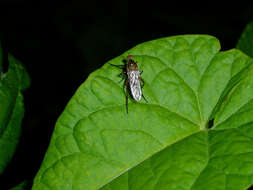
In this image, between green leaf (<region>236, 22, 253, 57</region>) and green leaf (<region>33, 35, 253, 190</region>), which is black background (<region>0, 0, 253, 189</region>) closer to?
green leaf (<region>236, 22, 253, 57</region>)

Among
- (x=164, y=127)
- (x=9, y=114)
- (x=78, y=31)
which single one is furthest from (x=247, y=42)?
(x=78, y=31)

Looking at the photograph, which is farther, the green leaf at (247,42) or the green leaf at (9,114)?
the green leaf at (247,42)

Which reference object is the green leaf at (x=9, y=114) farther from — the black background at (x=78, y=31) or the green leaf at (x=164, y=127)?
the black background at (x=78, y=31)

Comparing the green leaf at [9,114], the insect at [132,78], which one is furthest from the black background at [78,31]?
the insect at [132,78]

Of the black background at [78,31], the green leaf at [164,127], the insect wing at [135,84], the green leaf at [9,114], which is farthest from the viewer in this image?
the black background at [78,31]

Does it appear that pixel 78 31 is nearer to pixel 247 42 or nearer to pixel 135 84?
pixel 247 42

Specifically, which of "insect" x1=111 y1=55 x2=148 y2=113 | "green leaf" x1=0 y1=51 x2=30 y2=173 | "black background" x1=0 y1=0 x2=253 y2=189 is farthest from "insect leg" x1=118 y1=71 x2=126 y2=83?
"black background" x1=0 y1=0 x2=253 y2=189
